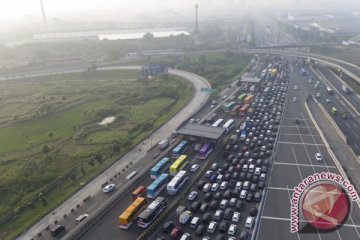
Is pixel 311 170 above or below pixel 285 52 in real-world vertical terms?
below

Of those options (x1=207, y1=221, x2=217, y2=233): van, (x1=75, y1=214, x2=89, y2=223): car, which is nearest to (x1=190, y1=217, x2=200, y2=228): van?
(x1=207, y1=221, x2=217, y2=233): van

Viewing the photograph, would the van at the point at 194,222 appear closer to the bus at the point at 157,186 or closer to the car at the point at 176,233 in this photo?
the car at the point at 176,233

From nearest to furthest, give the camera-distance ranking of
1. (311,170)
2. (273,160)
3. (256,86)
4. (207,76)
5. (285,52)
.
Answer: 1. (311,170)
2. (273,160)
3. (256,86)
4. (207,76)
5. (285,52)

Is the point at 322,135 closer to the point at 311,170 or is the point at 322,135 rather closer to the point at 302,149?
the point at 302,149

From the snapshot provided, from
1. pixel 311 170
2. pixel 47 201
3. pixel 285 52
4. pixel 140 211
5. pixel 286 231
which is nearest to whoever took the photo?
pixel 286 231

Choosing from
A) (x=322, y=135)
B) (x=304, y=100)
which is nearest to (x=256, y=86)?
(x=304, y=100)

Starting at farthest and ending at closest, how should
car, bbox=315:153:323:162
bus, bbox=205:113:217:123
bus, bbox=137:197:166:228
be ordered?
bus, bbox=205:113:217:123
car, bbox=315:153:323:162
bus, bbox=137:197:166:228

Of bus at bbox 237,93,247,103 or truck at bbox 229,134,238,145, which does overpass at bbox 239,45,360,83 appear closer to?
bus at bbox 237,93,247,103
